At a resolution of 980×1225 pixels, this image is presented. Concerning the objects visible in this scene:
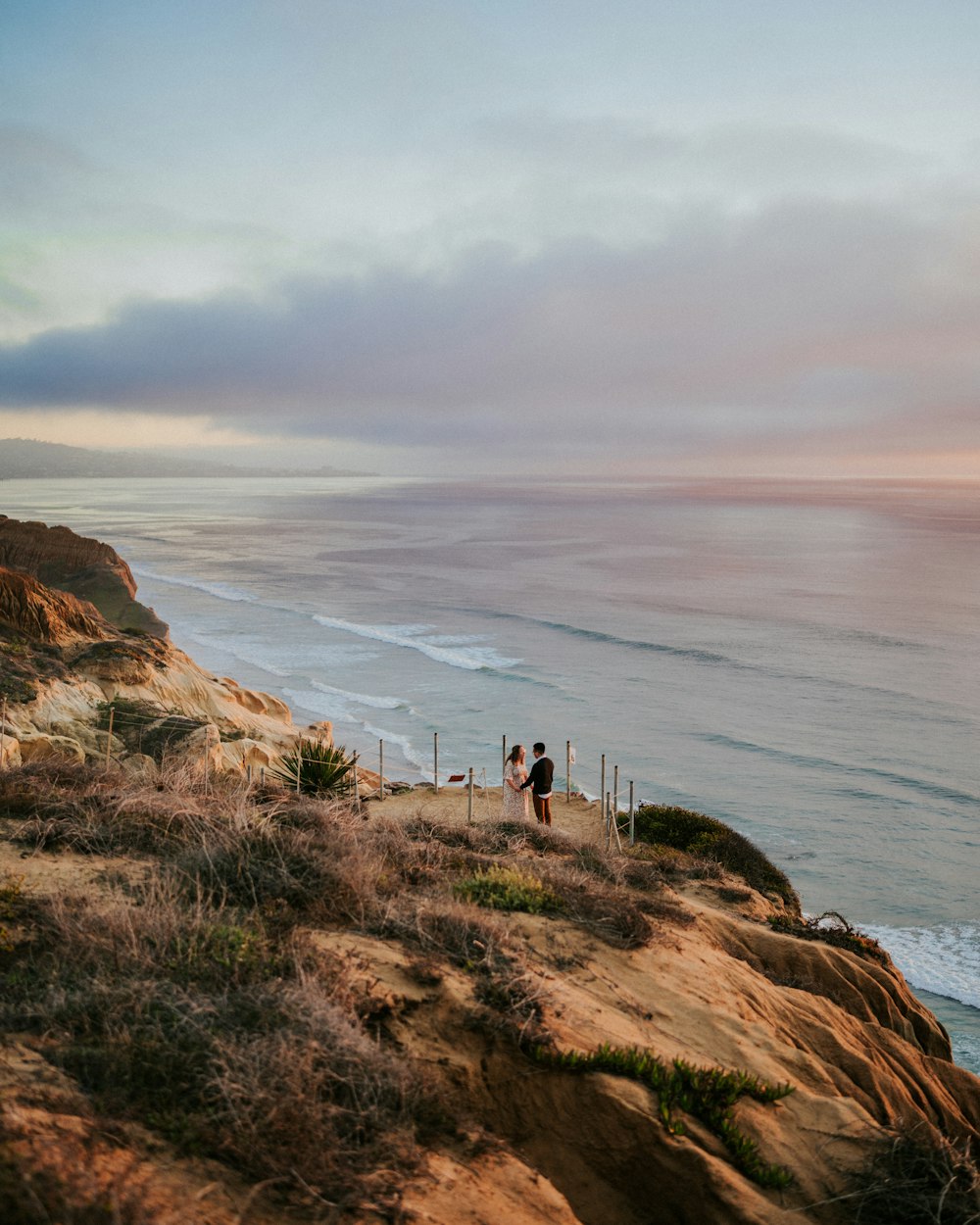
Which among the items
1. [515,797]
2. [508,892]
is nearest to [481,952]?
[508,892]

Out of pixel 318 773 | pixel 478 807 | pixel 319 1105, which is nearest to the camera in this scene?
pixel 319 1105

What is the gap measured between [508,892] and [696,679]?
3268 cm

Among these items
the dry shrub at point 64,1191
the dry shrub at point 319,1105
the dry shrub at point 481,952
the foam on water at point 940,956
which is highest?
the dry shrub at point 64,1191

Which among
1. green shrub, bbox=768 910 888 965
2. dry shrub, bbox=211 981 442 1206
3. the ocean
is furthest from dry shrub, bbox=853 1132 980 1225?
the ocean

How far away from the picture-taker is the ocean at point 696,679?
22.2 m

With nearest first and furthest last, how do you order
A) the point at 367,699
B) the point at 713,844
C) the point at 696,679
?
the point at 713,844
the point at 367,699
the point at 696,679

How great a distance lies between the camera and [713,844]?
17.0 m

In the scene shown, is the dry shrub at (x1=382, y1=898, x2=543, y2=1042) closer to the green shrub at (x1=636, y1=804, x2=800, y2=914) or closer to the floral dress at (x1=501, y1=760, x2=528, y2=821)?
the floral dress at (x1=501, y1=760, x2=528, y2=821)

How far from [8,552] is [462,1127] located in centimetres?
4090

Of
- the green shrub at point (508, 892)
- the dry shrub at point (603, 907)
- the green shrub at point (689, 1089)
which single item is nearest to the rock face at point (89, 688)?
the green shrub at point (508, 892)

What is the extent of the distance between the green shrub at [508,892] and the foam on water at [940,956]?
38.0ft

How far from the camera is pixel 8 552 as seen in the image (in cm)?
3956

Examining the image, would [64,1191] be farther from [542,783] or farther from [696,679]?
[696,679]

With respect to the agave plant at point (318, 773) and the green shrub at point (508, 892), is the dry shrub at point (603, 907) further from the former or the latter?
the agave plant at point (318, 773)
